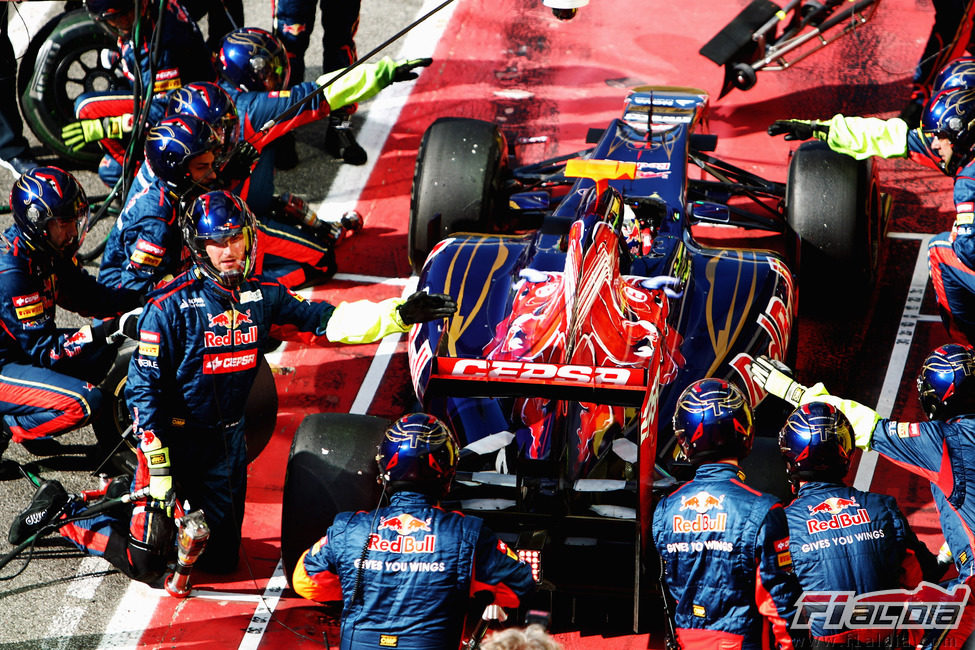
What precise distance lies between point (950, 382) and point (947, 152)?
227 cm

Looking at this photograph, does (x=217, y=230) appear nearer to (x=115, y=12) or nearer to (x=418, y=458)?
(x=418, y=458)

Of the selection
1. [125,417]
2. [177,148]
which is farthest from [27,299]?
[177,148]

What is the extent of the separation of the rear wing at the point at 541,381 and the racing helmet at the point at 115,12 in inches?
167

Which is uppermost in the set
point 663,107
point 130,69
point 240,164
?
point 130,69

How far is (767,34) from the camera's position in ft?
36.6

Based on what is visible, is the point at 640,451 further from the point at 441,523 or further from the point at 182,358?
the point at 182,358

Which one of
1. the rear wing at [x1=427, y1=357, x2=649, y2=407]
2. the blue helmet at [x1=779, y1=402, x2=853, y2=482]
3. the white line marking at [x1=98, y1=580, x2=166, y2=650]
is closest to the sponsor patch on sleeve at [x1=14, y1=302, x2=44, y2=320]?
the white line marking at [x1=98, y1=580, x2=166, y2=650]

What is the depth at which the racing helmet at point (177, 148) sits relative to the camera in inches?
281

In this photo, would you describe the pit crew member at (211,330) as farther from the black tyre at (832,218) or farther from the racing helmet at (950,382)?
the black tyre at (832,218)

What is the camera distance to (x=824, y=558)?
5.26 m

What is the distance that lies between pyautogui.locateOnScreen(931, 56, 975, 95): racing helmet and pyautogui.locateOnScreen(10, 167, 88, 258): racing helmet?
552 centimetres

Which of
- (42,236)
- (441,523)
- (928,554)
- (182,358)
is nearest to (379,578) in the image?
(441,523)

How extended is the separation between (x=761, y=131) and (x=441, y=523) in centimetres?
705

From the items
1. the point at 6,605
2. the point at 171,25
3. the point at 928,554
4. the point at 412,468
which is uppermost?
the point at 171,25
